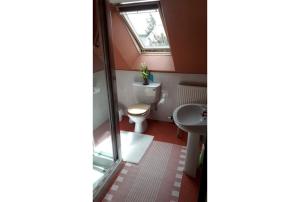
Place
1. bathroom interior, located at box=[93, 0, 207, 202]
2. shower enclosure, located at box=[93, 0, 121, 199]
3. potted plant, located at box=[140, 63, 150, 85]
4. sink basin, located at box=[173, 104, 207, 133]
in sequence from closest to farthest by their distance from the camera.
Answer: shower enclosure, located at box=[93, 0, 121, 199] < bathroom interior, located at box=[93, 0, 207, 202] < sink basin, located at box=[173, 104, 207, 133] < potted plant, located at box=[140, 63, 150, 85]

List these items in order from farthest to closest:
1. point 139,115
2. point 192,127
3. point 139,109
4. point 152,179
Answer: point 139,109 → point 139,115 → point 152,179 → point 192,127

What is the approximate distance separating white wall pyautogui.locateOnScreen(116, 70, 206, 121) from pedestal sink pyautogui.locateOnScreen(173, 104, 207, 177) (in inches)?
27.9

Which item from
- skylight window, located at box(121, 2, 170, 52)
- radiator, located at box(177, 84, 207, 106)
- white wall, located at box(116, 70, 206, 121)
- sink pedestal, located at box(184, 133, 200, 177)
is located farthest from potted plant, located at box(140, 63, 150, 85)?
sink pedestal, located at box(184, 133, 200, 177)

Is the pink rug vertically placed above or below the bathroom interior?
below

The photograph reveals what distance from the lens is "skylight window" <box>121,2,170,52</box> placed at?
2.38 metres

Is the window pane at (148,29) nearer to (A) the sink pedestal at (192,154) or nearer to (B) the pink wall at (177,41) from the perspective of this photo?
(B) the pink wall at (177,41)

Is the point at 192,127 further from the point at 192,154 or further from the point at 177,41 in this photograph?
the point at 177,41

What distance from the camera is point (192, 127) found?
1.72 m

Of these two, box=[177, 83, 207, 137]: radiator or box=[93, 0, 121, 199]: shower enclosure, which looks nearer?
box=[93, 0, 121, 199]: shower enclosure

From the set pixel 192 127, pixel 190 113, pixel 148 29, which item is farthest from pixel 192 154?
pixel 148 29

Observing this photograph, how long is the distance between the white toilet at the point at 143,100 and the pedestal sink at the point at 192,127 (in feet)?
2.31

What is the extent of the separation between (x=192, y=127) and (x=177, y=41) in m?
1.03

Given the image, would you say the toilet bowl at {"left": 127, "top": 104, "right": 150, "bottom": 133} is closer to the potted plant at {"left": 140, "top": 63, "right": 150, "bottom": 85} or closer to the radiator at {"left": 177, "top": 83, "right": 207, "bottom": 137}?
the potted plant at {"left": 140, "top": 63, "right": 150, "bottom": 85}
